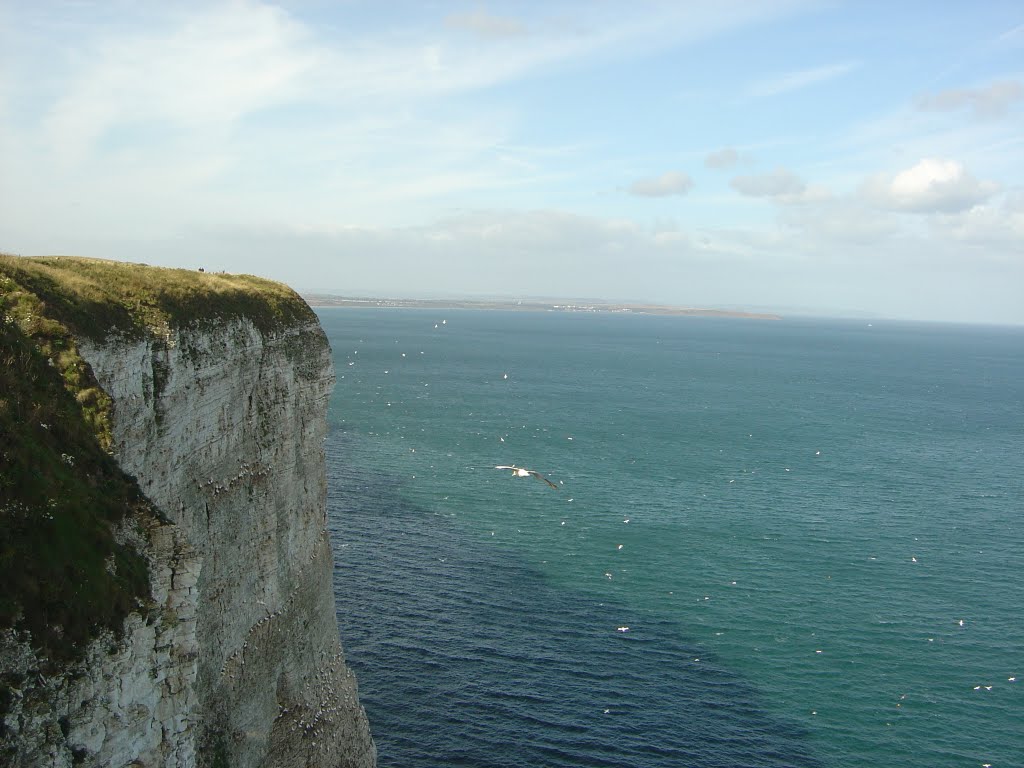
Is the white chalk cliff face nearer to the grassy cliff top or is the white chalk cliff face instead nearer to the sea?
the grassy cliff top

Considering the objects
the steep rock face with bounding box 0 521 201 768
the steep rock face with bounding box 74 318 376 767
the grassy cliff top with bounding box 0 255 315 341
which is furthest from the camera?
the steep rock face with bounding box 74 318 376 767

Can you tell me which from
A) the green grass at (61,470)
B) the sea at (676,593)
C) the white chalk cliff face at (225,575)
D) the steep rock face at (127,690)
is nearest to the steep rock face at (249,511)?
the white chalk cliff face at (225,575)

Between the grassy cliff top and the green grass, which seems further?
the grassy cliff top

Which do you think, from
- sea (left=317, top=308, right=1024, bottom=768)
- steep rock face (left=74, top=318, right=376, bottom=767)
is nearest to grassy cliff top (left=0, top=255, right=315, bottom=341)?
steep rock face (left=74, top=318, right=376, bottom=767)

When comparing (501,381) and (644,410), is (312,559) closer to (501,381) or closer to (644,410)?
(644,410)

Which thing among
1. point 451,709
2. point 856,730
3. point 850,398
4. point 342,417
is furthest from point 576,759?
point 850,398
